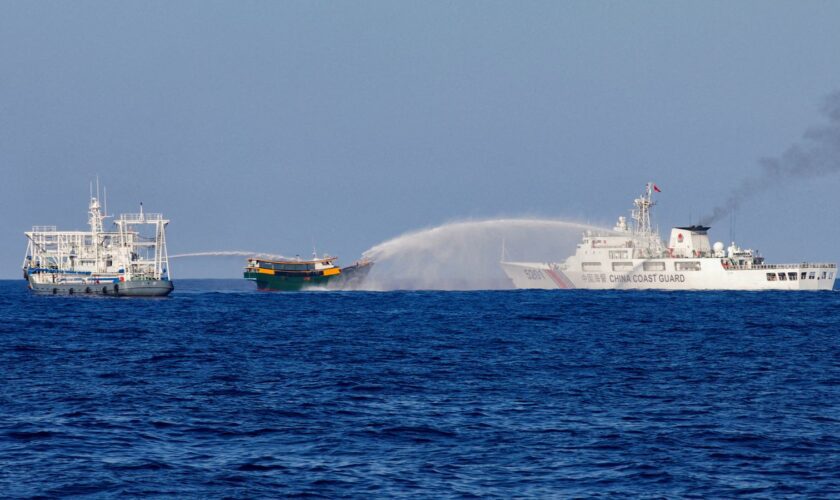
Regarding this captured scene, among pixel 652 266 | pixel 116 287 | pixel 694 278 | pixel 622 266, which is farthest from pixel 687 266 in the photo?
pixel 116 287

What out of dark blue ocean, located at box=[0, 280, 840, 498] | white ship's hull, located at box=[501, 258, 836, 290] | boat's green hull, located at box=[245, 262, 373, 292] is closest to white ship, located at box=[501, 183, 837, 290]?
white ship's hull, located at box=[501, 258, 836, 290]

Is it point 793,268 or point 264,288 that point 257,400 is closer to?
point 264,288

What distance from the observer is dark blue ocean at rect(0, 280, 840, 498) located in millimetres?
23016

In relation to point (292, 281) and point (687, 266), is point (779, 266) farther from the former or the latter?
point (292, 281)

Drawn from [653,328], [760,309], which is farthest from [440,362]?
[760,309]

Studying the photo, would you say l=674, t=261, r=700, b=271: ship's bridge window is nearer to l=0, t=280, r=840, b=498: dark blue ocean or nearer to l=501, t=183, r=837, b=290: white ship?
l=501, t=183, r=837, b=290: white ship

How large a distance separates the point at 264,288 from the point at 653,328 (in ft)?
271

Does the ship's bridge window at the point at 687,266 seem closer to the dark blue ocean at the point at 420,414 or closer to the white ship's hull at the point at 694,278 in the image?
the white ship's hull at the point at 694,278

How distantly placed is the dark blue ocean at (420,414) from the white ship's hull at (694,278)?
78.3 m

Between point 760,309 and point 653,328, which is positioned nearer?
point 653,328

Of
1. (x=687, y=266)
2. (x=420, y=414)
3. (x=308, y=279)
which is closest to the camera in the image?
(x=420, y=414)

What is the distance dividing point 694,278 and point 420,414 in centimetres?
11896

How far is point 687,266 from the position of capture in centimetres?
14362

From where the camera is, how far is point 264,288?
14250 centimetres
